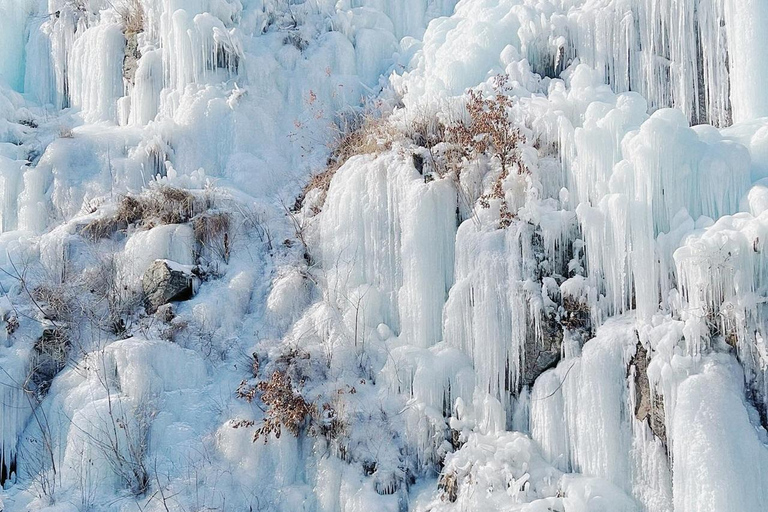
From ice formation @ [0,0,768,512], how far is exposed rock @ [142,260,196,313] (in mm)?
88

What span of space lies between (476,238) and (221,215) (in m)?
3.88

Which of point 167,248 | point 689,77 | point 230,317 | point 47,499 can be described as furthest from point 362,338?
point 689,77

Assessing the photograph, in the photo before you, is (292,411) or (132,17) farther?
(132,17)

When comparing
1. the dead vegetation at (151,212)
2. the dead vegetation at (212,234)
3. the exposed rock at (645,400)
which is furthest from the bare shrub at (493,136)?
the dead vegetation at (151,212)

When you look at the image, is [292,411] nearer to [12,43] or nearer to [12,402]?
[12,402]

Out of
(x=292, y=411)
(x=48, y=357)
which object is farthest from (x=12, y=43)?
(x=292, y=411)

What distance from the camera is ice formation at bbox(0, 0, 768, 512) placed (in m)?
6.72

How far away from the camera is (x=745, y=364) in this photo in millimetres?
6391

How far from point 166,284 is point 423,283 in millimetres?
3305

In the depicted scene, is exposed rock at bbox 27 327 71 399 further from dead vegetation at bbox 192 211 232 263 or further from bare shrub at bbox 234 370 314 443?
bare shrub at bbox 234 370 314 443

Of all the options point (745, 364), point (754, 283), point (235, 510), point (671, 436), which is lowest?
point (235, 510)

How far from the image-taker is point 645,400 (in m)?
6.78

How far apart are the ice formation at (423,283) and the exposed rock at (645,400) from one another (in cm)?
3

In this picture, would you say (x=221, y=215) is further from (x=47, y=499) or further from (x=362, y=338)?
(x=47, y=499)
